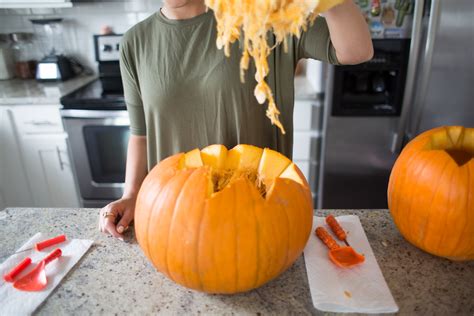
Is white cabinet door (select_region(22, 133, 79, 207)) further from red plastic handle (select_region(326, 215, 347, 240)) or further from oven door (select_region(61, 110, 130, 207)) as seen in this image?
red plastic handle (select_region(326, 215, 347, 240))

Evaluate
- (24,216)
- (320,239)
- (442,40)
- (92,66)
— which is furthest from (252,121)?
(92,66)

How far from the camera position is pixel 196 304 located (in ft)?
2.05

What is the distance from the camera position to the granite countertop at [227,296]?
608 mm

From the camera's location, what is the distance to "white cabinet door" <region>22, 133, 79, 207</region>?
216 centimetres

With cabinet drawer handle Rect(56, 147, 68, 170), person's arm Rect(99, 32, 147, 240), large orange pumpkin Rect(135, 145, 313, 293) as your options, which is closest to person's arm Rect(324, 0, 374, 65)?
large orange pumpkin Rect(135, 145, 313, 293)

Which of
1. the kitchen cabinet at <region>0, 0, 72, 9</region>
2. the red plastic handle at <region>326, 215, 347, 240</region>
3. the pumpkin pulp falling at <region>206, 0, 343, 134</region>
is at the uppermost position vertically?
the kitchen cabinet at <region>0, 0, 72, 9</region>

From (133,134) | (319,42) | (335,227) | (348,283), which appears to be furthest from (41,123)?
(348,283)

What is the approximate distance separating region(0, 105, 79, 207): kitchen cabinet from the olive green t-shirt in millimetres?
1307

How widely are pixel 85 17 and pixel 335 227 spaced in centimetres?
241

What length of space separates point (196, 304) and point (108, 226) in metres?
0.30

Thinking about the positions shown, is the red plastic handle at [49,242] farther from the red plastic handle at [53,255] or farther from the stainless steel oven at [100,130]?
the stainless steel oven at [100,130]

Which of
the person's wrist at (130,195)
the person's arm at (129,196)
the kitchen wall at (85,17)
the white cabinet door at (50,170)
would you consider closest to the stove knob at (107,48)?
the kitchen wall at (85,17)

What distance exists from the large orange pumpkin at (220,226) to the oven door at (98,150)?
59.9 inches

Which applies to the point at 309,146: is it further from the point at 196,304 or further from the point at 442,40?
the point at 196,304
